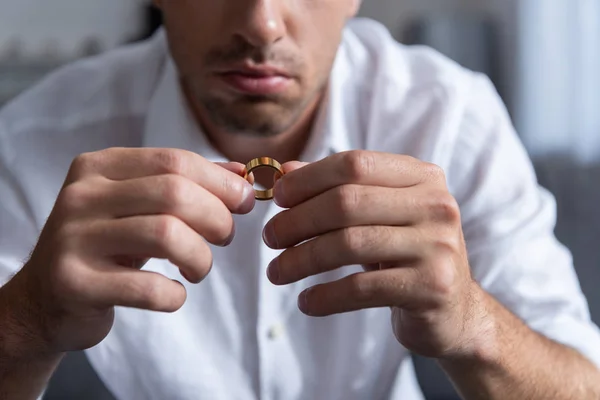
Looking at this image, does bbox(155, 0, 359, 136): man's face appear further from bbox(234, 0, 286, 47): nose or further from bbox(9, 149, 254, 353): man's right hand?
bbox(9, 149, 254, 353): man's right hand

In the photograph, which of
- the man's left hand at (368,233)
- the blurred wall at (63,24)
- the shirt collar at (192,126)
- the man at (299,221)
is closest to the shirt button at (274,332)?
the man at (299,221)

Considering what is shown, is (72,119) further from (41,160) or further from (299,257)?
(299,257)

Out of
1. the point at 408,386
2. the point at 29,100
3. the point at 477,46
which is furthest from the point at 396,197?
the point at 477,46

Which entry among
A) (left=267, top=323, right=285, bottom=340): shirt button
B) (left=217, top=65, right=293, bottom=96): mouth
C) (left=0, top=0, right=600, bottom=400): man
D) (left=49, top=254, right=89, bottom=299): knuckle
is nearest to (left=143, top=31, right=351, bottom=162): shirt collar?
Result: (left=0, top=0, right=600, bottom=400): man

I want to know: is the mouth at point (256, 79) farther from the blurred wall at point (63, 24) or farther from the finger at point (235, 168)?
the blurred wall at point (63, 24)

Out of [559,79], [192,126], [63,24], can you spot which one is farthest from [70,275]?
[63,24]
